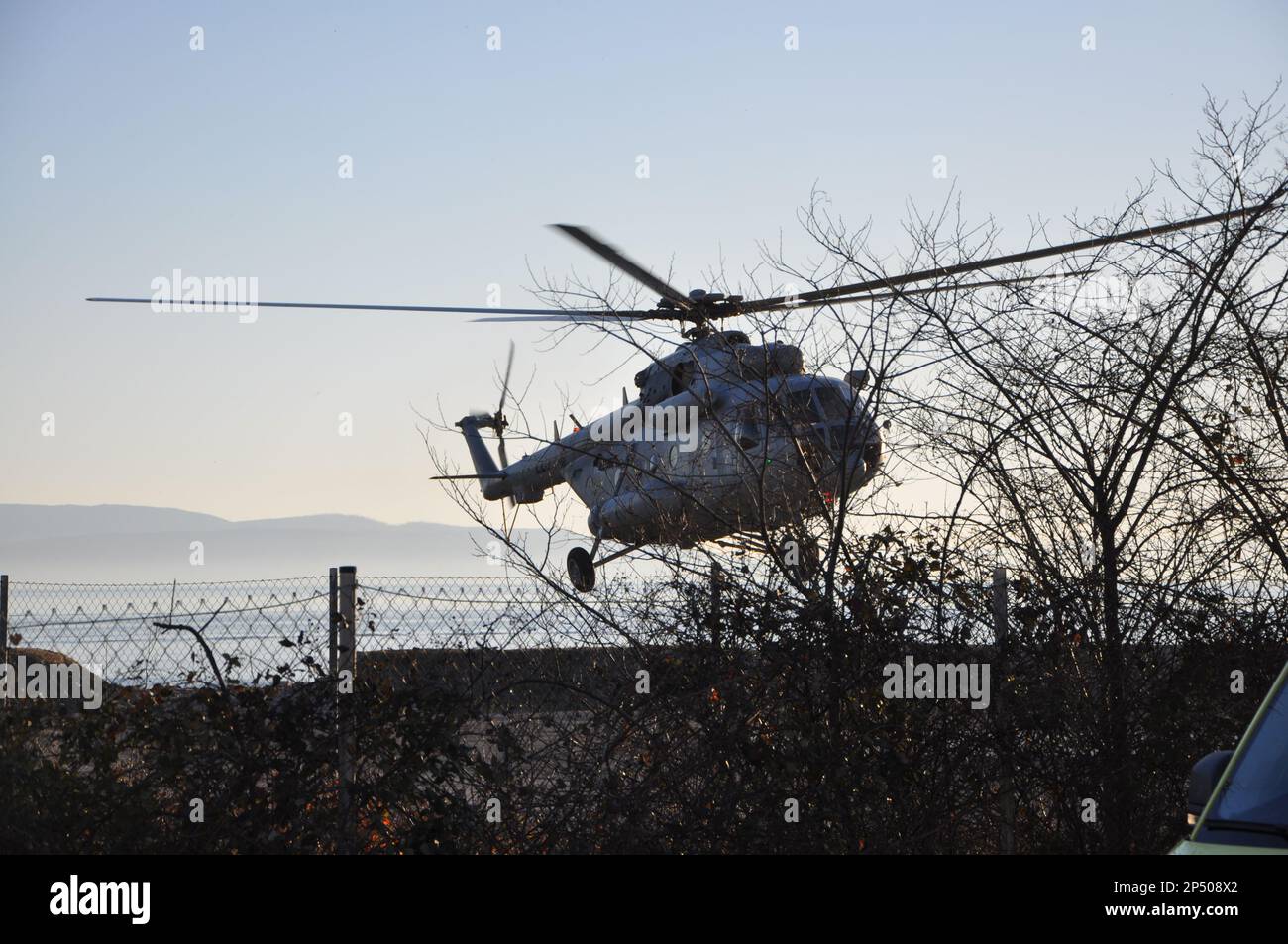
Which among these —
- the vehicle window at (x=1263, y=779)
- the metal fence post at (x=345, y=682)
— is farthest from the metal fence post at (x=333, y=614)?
the vehicle window at (x=1263, y=779)

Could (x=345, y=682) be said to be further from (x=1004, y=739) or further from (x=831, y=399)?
(x=831, y=399)

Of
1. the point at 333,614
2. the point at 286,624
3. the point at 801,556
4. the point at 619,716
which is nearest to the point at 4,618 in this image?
the point at 286,624

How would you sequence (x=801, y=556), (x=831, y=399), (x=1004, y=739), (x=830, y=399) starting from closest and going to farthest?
1. (x=1004, y=739)
2. (x=801, y=556)
3. (x=831, y=399)
4. (x=830, y=399)

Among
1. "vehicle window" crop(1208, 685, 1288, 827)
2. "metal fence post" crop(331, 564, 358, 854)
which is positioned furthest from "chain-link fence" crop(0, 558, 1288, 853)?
"vehicle window" crop(1208, 685, 1288, 827)

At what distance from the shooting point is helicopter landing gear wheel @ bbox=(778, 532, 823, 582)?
21.5 ft

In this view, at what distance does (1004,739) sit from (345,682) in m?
3.16

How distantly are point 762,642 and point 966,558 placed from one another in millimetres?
1275

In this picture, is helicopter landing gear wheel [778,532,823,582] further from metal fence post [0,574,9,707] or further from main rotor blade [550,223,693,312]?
metal fence post [0,574,9,707]

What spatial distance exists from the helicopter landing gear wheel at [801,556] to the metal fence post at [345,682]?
2224 millimetres

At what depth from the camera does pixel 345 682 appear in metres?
5.90

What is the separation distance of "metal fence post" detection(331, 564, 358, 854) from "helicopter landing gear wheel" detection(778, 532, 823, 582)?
2224 mm

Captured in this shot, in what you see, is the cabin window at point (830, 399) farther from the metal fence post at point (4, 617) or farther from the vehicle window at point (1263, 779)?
the metal fence post at point (4, 617)
